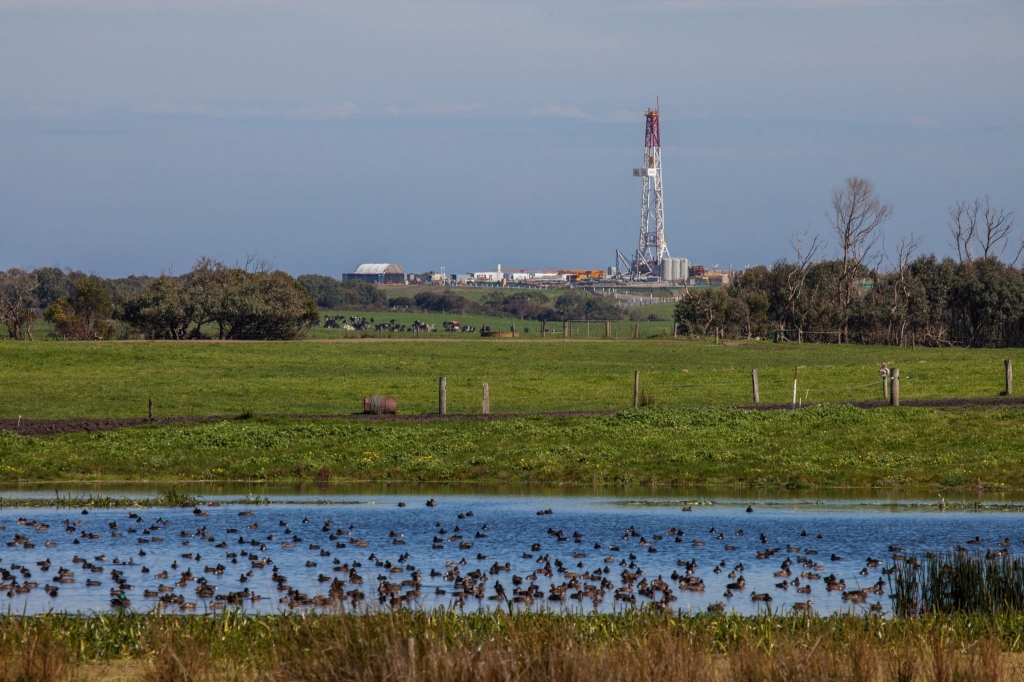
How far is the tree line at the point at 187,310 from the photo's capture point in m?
91.4

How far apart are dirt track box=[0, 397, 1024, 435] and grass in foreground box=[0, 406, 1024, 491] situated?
3.59ft

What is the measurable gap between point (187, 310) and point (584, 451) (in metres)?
61.5

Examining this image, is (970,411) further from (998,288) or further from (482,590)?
(998,288)

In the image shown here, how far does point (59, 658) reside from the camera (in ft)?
38.2

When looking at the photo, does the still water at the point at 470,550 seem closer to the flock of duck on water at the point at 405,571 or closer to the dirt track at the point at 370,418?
the flock of duck on water at the point at 405,571

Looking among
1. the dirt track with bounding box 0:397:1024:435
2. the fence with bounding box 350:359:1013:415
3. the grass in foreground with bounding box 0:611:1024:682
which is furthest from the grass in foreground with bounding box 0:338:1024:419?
the grass in foreground with bounding box 0:611:1024:682

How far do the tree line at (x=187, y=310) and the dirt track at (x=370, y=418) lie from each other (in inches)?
2007

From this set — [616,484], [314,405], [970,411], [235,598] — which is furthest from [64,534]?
[970,411]

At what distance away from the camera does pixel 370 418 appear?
1624 inches

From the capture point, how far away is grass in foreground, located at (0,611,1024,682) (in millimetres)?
10750

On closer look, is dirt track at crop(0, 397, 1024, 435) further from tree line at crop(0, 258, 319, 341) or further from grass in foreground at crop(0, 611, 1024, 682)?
tree line at crop(0, 258, 319, 341)

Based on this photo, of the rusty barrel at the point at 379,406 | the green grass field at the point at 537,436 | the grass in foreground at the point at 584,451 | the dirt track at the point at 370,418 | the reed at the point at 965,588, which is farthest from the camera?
the rusty barrel at the point at 379,406

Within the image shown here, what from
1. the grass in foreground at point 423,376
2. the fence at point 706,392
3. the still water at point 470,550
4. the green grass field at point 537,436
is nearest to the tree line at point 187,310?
the grass in foreground at point 423,376

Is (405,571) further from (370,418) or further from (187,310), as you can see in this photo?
(187,310)
